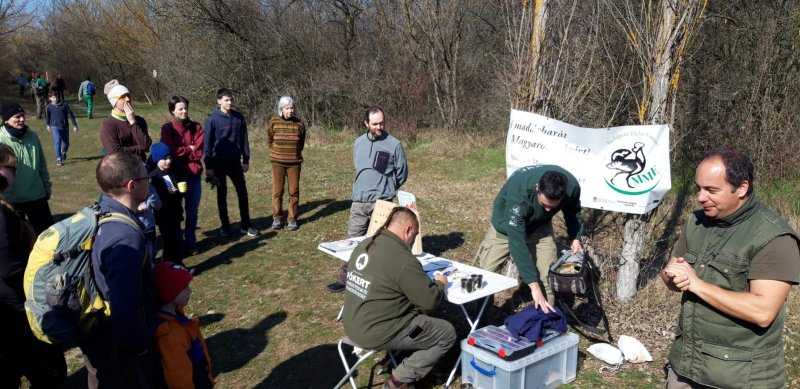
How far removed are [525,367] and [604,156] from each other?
2205mm

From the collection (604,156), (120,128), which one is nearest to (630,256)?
(604,156)

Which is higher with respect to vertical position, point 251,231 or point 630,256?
point 630,256

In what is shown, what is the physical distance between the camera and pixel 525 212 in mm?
4195

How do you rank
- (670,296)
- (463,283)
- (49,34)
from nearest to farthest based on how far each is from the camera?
(463,283)
(670,296)
(49,34)

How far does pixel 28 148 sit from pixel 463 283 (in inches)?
187

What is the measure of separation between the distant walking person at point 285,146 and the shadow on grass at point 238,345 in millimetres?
2766

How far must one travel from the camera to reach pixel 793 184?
8664 mm

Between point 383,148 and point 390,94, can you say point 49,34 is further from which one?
point 383,148

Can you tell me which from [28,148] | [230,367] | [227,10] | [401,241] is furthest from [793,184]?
[227,10]

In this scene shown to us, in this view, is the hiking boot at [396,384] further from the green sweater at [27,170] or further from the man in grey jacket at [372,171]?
the green sweater at [27,170]

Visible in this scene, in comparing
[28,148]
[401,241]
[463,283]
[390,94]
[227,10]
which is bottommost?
[463,283]

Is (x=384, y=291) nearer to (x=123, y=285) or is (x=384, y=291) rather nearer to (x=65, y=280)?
(x=123, y=285)

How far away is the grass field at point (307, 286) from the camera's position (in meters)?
4.25

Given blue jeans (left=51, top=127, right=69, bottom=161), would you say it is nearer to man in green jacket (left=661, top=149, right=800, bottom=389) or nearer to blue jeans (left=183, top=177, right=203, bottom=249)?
blue jeans (left=183, top=177, right=203, bottom=249)
